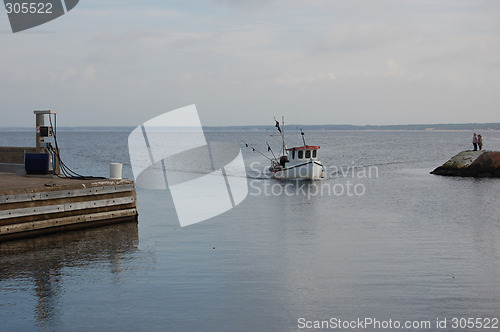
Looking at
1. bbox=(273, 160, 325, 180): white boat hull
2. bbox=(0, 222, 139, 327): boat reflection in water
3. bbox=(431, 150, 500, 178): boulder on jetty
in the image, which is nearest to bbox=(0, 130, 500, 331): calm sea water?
bbox=(0, 222, 139, 327): boat reflection in water

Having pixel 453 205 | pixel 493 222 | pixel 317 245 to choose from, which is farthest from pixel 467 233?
pixel 453 205

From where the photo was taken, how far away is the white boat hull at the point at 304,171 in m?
46.2

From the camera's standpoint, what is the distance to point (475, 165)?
1919 inches

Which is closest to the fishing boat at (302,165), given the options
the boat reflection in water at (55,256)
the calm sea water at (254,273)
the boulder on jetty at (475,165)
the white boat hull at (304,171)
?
the white boat hull at (304,171)

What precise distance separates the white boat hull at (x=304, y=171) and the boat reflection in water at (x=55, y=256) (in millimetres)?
26359

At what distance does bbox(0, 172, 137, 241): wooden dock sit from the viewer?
17953 millimetres

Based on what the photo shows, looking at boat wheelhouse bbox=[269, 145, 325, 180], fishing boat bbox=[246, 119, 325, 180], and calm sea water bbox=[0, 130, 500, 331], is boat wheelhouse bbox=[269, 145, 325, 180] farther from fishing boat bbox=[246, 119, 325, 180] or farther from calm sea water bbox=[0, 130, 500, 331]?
calm sea water bbox=[0, 130, 500, 331]

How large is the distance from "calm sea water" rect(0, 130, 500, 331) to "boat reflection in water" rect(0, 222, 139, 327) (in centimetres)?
3

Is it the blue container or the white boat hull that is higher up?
the blue container

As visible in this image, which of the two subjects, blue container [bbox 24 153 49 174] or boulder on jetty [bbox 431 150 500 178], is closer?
blue container [bbox 24 153 49 174]

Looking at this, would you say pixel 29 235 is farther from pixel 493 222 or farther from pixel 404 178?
pixel 404 178

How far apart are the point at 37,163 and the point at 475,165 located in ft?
121

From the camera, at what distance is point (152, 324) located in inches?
440

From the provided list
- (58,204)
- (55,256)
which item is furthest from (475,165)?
(55,256)
